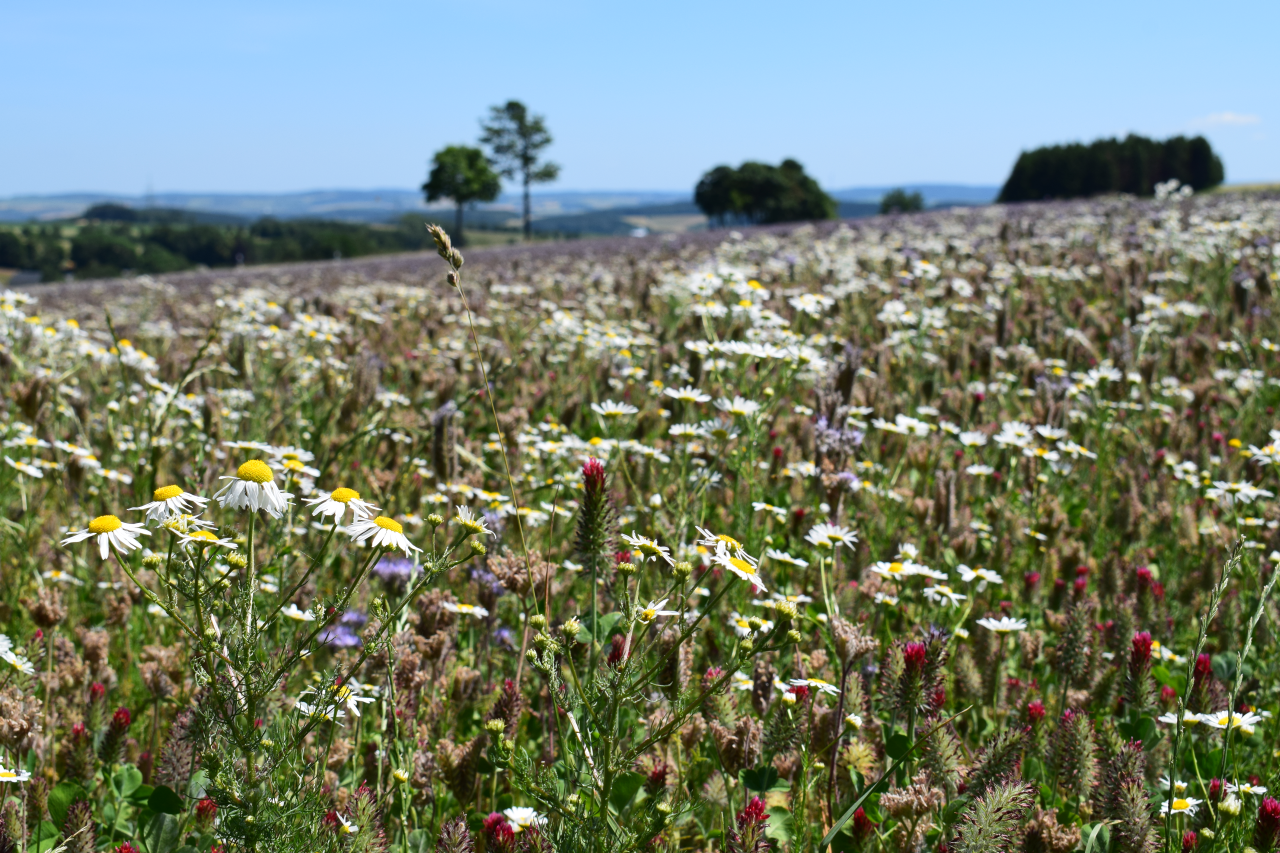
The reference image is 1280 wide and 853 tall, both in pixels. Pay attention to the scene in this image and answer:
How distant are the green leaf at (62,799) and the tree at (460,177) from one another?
7913 centimetres

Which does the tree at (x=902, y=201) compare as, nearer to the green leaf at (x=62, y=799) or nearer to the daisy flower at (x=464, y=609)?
the daisy flower at (x=464, y=609)

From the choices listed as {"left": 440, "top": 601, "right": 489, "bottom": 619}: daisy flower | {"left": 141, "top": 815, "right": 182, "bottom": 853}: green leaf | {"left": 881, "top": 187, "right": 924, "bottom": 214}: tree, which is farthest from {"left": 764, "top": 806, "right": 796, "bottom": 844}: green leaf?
{"left": 881, "top": 187, "right": 924, "bottom": 214}: tree

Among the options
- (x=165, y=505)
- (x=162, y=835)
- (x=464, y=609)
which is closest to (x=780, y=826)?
(x=464, y=609)

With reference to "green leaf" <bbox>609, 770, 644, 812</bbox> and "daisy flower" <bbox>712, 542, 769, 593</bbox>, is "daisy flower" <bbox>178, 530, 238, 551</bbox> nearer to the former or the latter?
"daisy flower" <bbox>712, 542, 769, 593</bbox>

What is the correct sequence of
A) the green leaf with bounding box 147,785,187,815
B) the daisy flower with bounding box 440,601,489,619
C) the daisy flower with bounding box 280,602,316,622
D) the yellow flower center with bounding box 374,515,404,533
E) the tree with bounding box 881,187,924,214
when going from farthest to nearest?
the tree with bounding box 881,187,924,214, the daisy flower with bounding box 440,601,489,619, the daisy flower with bounding box 280,602,316,622, the green leaf with bounding box 147,785,187,815, the yellow flower center with bounding box 374,515,404,533

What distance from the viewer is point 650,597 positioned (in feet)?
9.21

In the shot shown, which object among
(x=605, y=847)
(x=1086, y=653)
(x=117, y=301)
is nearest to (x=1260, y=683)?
(x=1086, y=653)

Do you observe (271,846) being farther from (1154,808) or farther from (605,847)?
(1154,808)

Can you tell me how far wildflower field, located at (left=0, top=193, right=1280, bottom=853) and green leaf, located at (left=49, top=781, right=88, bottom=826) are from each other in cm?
2

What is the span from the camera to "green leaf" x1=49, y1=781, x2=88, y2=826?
233 centimetres

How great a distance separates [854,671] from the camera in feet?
8.95

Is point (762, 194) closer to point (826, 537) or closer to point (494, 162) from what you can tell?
point (494, 162)

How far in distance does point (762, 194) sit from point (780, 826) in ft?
275

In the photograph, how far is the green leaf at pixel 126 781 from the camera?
2.55 meters
